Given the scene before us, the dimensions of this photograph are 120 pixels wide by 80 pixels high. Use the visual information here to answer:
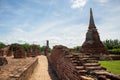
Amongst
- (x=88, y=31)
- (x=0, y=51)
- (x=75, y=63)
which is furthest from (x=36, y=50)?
(x=75, y=63)

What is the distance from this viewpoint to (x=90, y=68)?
14.6 feet

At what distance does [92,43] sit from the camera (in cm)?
2583

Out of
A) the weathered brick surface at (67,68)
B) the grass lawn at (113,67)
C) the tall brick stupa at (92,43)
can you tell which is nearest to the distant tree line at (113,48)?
the tall brick stupa at (92,43)

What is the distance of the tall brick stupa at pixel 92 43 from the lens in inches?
990

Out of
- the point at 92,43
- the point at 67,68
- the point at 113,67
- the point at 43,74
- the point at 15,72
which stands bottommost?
the point at 43,74

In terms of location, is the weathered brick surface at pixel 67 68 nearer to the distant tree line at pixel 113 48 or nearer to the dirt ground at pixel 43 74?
the dirt ground at pixel 43 74

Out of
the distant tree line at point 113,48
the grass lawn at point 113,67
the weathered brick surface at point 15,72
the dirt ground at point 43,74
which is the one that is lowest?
the dirt ground at point 43,74

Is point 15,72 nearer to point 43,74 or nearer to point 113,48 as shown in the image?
point 43,74

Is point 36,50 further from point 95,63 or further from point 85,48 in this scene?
point 95,63

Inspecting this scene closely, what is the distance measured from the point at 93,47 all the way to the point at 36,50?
1632 centimetres

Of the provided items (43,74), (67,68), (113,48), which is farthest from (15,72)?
(113,48)

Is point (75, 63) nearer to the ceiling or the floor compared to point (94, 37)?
nearer to the floor

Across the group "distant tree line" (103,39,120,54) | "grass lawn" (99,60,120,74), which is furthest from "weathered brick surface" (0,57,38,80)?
"distant tree line" (103,39,120,54)

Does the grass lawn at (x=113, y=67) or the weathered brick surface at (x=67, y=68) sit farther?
the grass lawn at (x=113, y=67)
